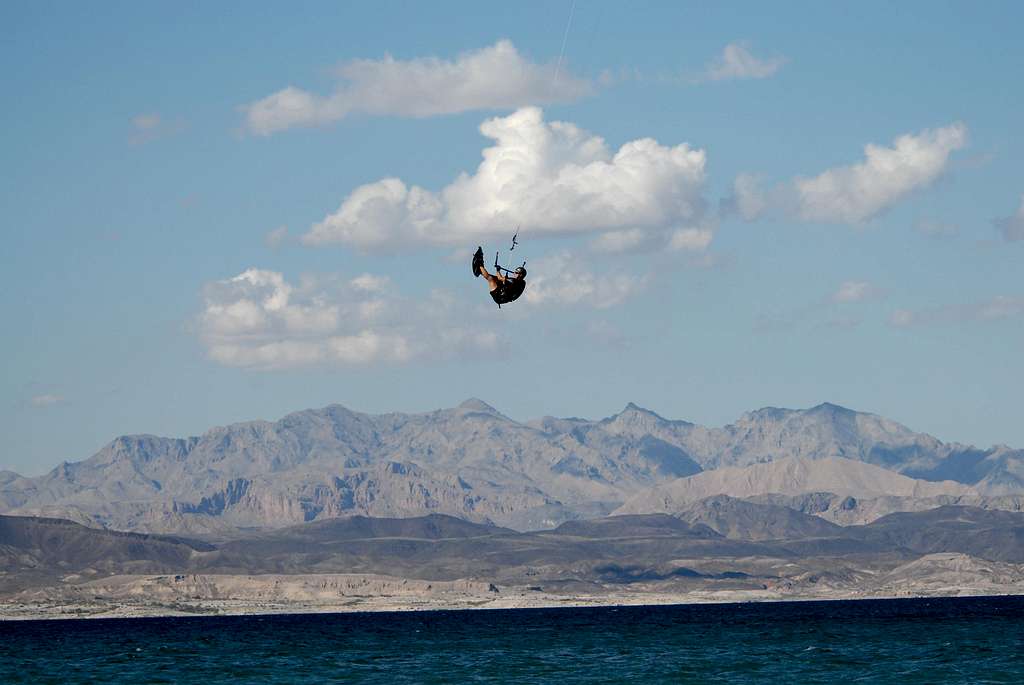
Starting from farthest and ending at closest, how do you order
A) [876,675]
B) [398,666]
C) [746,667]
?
[398,666] < [746,667] < [876,675]

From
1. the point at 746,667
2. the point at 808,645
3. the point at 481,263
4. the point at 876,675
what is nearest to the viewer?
the point at 481,263

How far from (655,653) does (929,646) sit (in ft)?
120

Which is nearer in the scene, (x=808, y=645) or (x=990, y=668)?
(x=990, y=668)

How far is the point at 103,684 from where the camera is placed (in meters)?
144

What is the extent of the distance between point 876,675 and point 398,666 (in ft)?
169

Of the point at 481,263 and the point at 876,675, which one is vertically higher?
the point at 481,263

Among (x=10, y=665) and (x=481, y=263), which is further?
(x=10, y=665)

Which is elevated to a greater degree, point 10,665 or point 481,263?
point 481,263

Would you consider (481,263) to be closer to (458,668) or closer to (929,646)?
(458,668)

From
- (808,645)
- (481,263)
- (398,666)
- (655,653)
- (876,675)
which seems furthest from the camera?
(808,645)

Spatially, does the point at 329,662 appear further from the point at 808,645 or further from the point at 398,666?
the point at 808,645

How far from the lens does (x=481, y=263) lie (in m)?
91.7

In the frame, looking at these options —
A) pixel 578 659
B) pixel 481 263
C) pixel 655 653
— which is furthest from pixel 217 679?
pixel 481 263

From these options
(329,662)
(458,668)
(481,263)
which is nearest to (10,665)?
(329,662)
